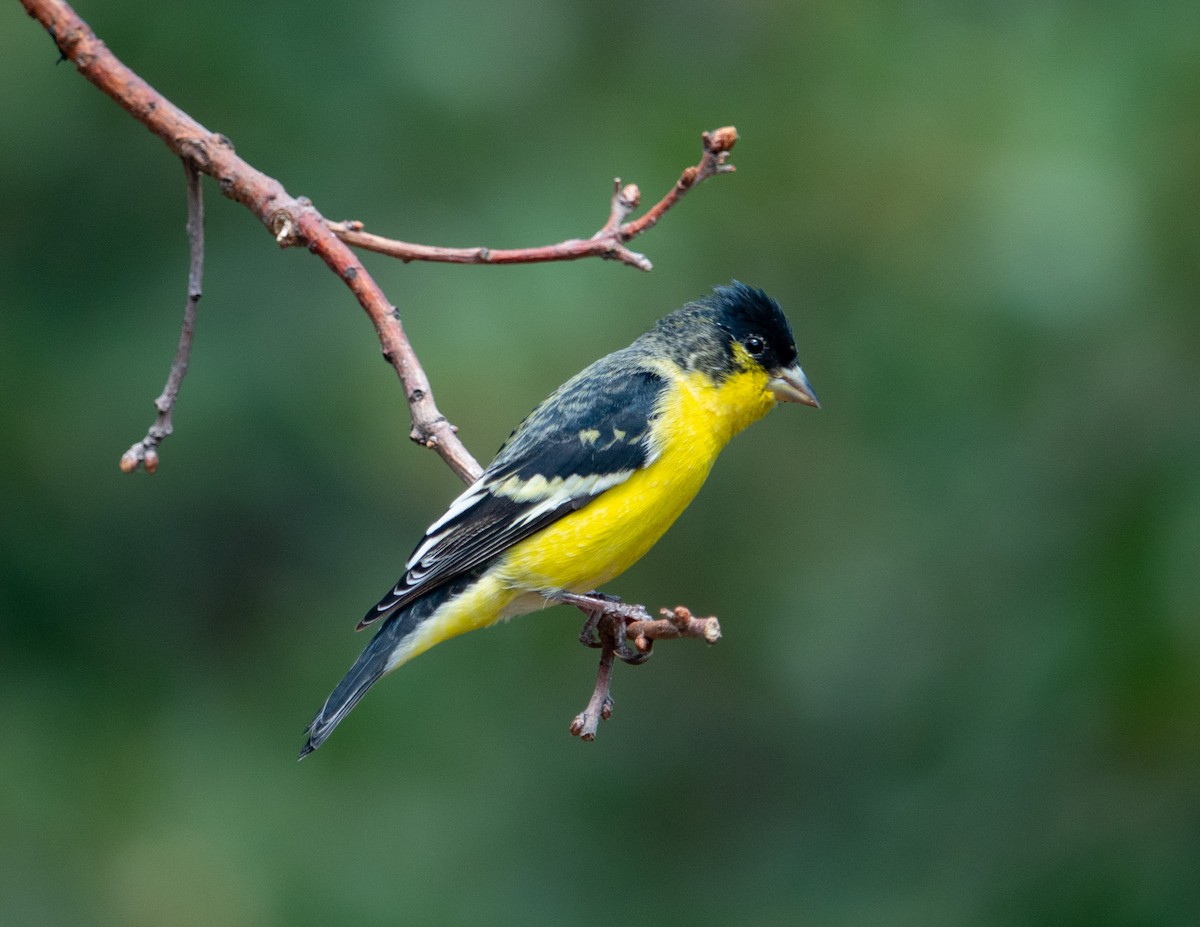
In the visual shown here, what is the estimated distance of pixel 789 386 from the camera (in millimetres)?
4258

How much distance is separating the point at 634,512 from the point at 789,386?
2.36ft

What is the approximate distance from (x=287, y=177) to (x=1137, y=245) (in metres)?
3.35

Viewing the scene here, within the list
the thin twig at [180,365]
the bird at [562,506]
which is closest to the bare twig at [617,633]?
the bird at [562,506]

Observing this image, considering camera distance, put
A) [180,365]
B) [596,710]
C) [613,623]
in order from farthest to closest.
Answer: [613,623], [180,365], [596,710]

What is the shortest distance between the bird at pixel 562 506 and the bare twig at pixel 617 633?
148mm

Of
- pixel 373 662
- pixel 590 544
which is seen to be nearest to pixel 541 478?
pixel 590 544

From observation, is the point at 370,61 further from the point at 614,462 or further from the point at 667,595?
the point at 614,462

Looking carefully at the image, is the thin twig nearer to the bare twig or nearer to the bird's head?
the bare twig

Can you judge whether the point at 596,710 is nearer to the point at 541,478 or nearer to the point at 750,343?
the point at 541,478

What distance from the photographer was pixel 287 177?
6.20 metres

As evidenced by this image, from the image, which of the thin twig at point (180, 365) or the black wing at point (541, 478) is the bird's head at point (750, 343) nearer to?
the black wing at point (541, 478)

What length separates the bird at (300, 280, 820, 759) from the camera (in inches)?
148

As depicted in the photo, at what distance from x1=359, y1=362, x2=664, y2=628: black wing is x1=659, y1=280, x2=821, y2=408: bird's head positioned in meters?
0.21

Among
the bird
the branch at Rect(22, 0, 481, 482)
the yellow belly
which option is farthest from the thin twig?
the yellow belly
